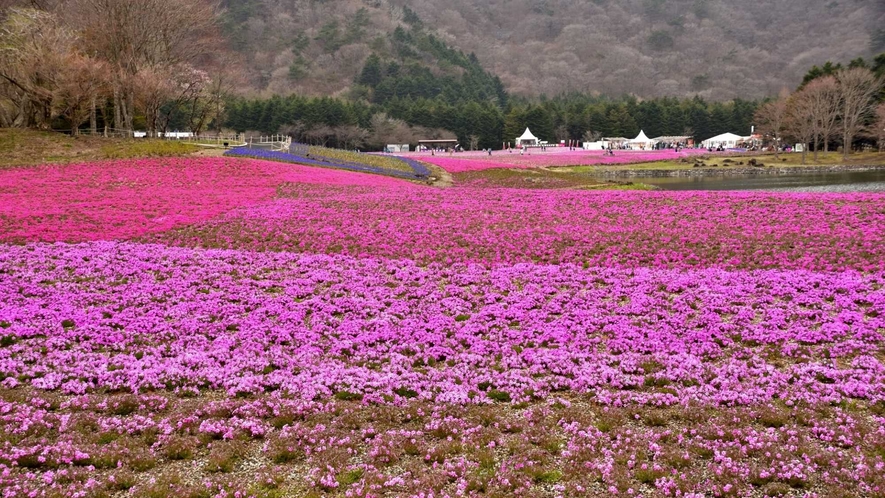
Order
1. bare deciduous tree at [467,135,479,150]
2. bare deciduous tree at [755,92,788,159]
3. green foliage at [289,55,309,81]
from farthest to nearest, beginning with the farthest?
green foliage at [289,55,309,81] < bare deciduous tree at [467,135,479,150] < bare deciduous tree at [755,92,788,159]

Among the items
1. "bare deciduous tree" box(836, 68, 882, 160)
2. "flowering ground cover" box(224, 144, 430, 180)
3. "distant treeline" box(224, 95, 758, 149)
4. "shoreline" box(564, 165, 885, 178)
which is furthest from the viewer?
"distant treeline" box(224, 95, 758, 149)

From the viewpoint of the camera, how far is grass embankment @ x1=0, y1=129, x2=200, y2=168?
42747 millimetres

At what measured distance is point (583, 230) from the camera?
23828 millimetres

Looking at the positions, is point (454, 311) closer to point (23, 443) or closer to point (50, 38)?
point (23, 443)

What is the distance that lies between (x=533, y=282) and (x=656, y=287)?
3.46 m

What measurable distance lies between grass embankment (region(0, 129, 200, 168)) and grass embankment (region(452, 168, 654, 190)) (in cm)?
2551

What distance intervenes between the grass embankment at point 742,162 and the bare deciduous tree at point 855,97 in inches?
95.9

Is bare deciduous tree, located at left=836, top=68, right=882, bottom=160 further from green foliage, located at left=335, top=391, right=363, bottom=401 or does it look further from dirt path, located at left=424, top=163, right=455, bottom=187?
green foliage, located at left=335, top=391, right=363, bottom=401

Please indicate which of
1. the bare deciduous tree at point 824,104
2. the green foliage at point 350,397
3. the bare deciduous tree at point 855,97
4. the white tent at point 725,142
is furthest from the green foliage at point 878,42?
the green foliage at point 350,397

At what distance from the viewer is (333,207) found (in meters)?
30.1

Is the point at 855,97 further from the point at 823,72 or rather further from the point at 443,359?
the point at 443,359

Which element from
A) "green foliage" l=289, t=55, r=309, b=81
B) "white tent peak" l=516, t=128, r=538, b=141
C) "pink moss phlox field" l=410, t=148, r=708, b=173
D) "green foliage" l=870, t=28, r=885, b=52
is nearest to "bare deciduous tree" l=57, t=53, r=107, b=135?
"pink moss phlox field" l=410, t=148, r=708, b=173

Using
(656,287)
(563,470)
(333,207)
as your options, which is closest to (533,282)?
(656,287)

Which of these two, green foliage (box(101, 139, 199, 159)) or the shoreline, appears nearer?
green foliage (box(101, 139, 199, 159))
